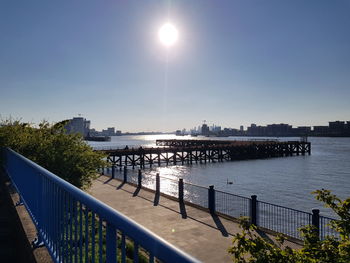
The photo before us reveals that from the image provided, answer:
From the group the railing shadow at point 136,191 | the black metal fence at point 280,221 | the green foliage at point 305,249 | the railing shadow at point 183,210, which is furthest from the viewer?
the railing shadow at point 136,191

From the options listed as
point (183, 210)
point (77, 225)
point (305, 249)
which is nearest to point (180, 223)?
point (183, 210)

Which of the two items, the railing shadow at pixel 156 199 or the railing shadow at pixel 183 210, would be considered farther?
the railing shadow at pixel 156 199

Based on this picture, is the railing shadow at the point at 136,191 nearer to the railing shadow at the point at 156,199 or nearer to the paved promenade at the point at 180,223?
the paved promenade at the point at 180,223

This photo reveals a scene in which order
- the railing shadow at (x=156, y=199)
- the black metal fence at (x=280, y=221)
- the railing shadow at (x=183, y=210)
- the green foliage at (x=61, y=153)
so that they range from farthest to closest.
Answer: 1. the black metal fence at (x=280, y=221)
2. the railing shadow at (x=156, y=199)
3. the railing shadow at (x=183, y=210)
4. the green foliage at (x=61, y=153)

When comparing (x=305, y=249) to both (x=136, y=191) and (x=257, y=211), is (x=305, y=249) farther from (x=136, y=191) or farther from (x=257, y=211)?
(x=136, y=191)

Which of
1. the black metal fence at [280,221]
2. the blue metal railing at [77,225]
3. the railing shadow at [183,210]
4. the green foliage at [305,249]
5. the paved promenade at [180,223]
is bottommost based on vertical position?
the black metal fence at [280,221]

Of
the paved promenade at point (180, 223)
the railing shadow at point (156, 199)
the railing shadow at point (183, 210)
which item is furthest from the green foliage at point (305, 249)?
the railing shadow at point (156, 199)

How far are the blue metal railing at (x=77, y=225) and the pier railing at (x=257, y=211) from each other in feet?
20.6

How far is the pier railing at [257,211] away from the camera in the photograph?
12469 millimetres

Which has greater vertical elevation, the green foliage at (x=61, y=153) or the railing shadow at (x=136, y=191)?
the green foliage at (x=61, y=153)

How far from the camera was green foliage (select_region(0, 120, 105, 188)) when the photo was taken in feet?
34.0

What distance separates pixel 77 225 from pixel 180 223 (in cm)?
849

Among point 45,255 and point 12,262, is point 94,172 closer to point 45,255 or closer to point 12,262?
point 12,262

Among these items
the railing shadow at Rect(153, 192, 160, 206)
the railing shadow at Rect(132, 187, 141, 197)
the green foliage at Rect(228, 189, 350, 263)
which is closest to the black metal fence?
the railing shadow at Rect(153, 192, 160, 206)
